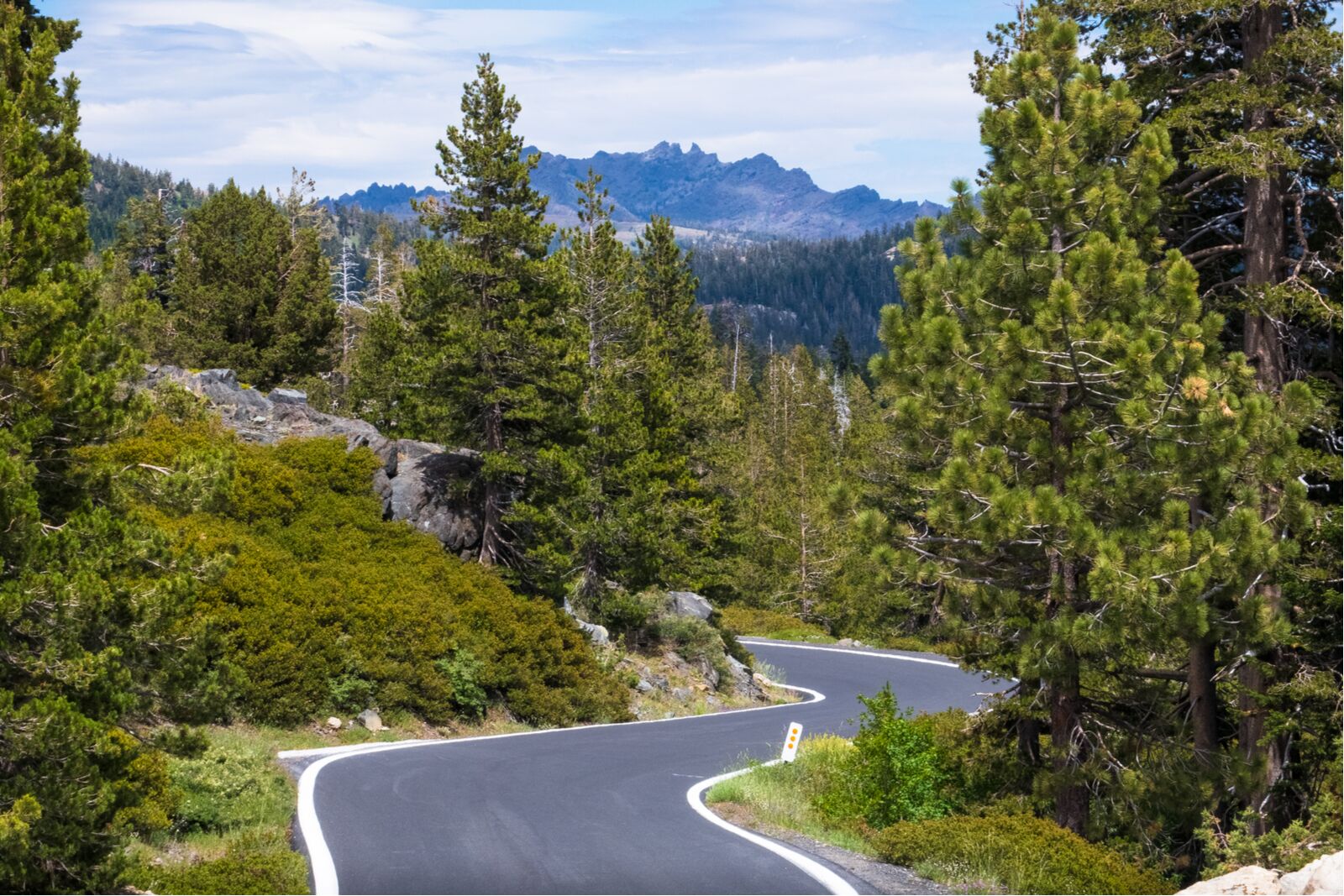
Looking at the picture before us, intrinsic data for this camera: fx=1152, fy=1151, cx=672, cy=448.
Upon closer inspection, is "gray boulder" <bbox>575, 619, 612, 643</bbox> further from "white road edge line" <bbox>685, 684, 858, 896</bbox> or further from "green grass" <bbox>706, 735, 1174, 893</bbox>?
"green grass" <bbox>706, 735, 1174, 893</bbox>

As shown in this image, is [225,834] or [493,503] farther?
[493,503]

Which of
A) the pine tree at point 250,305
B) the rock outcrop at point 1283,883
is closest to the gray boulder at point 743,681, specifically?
the pine tree at point 250,305

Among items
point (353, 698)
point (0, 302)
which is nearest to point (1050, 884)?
point (0, 302)

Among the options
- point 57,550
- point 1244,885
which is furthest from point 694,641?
point 1244,885

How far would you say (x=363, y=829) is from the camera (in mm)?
10867

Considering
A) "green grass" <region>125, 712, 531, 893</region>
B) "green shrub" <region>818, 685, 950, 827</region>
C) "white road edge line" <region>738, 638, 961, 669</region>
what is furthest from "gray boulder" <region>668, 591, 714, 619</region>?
"green shrub" <region>818, 685, 950, 827</region>

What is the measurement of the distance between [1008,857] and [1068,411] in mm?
5209

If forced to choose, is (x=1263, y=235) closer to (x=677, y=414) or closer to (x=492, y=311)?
(x=492, y=311)

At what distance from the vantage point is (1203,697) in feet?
44.4

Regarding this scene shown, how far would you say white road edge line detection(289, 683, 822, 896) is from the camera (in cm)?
918

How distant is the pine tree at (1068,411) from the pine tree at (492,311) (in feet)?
45.5

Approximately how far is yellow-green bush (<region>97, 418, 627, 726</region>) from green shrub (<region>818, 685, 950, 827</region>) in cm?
905

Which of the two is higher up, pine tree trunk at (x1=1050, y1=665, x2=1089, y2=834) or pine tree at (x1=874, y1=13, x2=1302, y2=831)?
pine tree at (x1=874, y1=13, x2=1302, y2=831)

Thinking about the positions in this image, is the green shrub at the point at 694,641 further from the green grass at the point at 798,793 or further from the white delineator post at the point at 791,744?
the white delineator post at the point at 791,744
